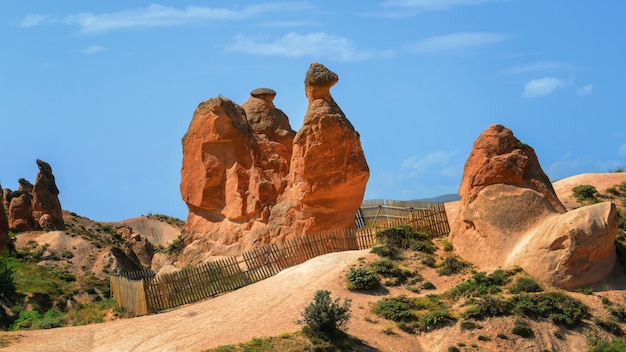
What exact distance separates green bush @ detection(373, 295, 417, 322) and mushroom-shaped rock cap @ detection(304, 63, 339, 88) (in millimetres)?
10556

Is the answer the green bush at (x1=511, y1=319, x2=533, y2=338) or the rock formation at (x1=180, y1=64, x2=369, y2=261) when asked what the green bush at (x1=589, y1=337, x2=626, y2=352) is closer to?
the green bush at (x1=511, y1=319, x2=533, y2=338)

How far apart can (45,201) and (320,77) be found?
119ft

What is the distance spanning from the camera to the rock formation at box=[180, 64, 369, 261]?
114ft

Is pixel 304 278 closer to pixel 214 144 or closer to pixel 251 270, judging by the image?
pixel 251 270

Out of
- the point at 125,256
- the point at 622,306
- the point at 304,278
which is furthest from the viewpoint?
the point at 125,256

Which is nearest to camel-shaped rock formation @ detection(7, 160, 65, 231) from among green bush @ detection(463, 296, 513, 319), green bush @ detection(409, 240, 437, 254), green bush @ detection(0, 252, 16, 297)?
green bush @ detection(0, 252, 16, 297)

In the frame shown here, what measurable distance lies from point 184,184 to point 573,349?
20242mm

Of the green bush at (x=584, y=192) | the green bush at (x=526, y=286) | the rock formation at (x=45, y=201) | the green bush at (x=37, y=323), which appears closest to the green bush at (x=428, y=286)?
the green bush at (x=526, y=286)

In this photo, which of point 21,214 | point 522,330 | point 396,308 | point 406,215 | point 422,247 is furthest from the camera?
point 21,214

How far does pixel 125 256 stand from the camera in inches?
2393

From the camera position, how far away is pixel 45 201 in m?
65.7

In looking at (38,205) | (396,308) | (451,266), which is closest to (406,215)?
(451,266)

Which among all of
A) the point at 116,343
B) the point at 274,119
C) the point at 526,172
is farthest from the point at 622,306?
the point at 274,119

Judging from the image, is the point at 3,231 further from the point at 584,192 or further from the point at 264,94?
the point at 584,192
